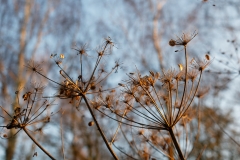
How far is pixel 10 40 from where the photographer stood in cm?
1418

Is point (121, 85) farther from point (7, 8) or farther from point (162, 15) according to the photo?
point (7, 8)

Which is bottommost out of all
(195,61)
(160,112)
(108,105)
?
(160,112)

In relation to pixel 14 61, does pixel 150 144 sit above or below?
below

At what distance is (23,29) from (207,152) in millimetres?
8671

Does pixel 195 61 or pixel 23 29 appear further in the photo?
pixel 23 29

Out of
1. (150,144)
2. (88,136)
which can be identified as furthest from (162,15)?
(150,144)

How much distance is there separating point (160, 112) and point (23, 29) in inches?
476

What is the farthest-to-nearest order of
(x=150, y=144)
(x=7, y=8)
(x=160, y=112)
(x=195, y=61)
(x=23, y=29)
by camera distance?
(x=7, y=8)
(x=23, y=29)
(x=150, y=144)
(x=195, y=61)
(x=160, y=112)

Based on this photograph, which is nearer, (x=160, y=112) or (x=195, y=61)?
(x=160, y=112)

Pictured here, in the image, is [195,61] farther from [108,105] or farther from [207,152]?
[207,152]

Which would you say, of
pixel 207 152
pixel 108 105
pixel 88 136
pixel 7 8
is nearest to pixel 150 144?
pixel 108 105

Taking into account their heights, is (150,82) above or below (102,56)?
below

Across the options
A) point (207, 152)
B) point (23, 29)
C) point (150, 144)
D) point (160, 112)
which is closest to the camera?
point (160, 112)

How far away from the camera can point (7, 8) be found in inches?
585
